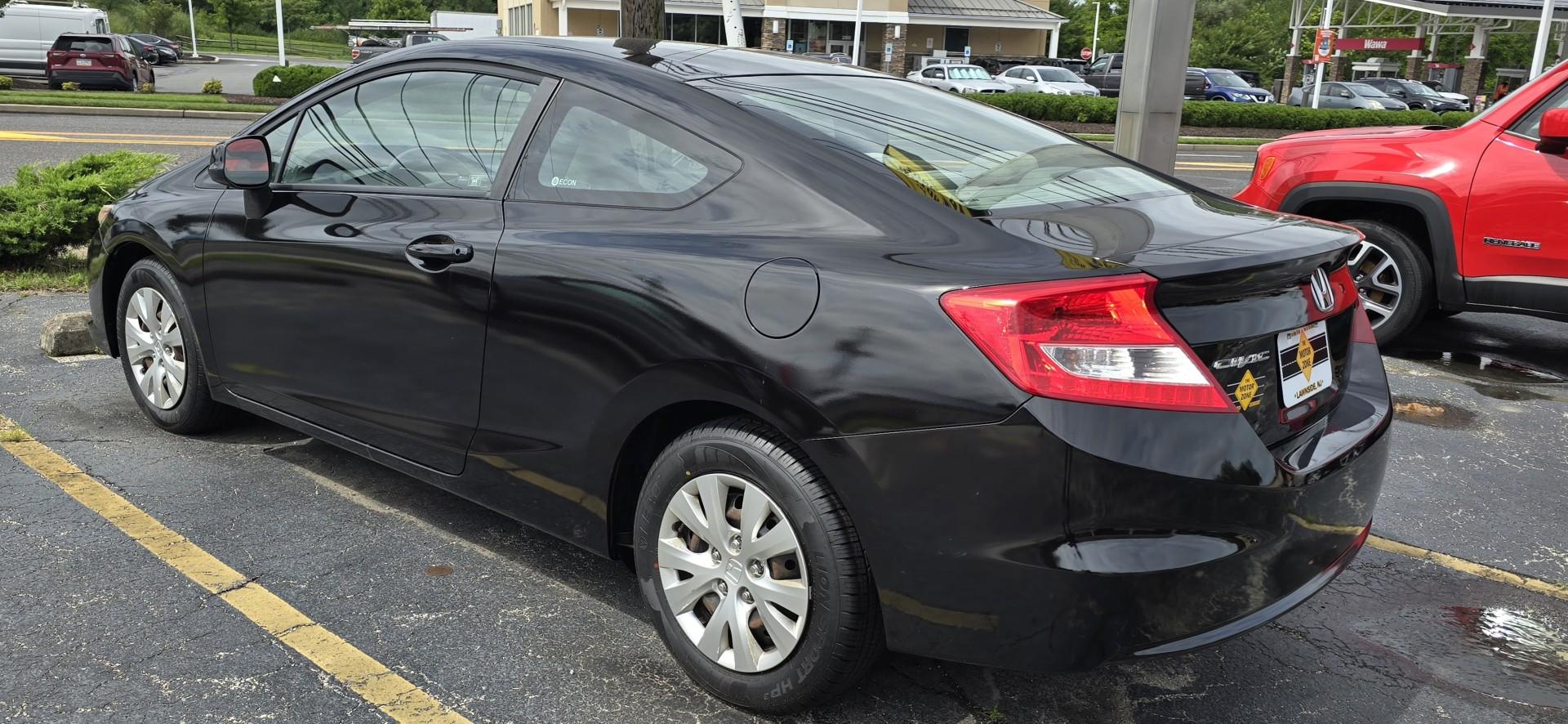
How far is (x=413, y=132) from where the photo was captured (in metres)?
3.64

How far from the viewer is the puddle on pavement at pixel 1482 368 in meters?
6.00

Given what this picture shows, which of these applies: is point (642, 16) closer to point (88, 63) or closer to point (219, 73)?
point (88, 63)

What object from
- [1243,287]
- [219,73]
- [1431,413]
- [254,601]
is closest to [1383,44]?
[219,73]

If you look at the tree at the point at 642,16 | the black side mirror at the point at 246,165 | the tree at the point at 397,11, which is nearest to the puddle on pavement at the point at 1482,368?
the black side mirror at the point at 246,165

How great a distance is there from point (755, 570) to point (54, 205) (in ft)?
21.6

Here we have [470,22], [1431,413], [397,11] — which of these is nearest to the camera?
[1431,413]

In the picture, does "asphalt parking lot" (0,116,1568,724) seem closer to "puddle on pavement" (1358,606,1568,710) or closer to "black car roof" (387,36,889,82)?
"puddle on pavement" (1358,606,1568,710)

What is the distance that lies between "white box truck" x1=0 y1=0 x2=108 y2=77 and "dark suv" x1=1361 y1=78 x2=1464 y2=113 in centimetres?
3913

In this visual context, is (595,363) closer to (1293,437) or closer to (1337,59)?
(1293,437)

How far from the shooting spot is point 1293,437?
261 cm

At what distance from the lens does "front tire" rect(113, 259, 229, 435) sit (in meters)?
4.29

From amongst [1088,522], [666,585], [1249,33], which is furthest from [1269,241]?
[1249,33]

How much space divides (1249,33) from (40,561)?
74149 mm

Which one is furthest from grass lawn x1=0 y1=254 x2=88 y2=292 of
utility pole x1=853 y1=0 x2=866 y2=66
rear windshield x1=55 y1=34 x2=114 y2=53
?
utility pole x1=853 y1=0 x2=866 y2=66
